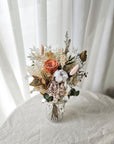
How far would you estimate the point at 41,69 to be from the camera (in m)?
0.80

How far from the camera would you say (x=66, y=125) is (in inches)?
38.5

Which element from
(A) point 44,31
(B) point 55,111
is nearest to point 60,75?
(B) point 55,111

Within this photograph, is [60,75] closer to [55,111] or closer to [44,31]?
[55,111]

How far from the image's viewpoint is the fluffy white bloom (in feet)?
2.40

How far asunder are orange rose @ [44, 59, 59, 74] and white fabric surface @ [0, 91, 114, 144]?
380 millimetres

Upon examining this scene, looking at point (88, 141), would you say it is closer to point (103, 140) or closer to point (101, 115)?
point (103, 140)

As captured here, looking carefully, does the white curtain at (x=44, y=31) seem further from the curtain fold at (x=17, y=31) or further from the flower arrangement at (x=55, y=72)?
the flower arrangement at (x=55, y=72)

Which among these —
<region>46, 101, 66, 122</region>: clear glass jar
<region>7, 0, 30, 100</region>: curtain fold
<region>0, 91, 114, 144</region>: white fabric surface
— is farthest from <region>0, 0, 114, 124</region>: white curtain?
<region>46, 101, 66, 122</region>: clear glass jar

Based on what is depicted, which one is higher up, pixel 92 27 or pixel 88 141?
pixel 92 27

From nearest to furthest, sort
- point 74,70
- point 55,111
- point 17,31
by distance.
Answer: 1. point 74,70
2. point 55,111
3. point 17,31

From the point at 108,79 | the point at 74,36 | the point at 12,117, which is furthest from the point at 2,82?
the point at 108,79

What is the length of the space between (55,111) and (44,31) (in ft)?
1.79

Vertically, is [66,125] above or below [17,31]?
below

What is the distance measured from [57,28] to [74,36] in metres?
0.14
